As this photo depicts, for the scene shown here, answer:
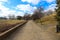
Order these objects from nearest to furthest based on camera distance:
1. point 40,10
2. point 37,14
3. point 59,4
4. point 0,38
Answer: point 0,38, point 59,4, point 40,10, point 37,14

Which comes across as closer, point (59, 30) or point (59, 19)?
point (59, 30)

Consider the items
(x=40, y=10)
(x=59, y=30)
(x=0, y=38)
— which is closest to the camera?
(x=0, y=38)

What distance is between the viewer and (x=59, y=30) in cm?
1975

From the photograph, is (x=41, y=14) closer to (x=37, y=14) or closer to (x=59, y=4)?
(x=37, y=14)

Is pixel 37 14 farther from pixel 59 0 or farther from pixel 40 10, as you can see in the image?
pixel 59 0

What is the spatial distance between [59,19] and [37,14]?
93993 millimetres

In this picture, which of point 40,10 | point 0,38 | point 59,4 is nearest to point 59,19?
point 59,4

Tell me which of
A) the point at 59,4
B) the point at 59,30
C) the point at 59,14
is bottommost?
the point at 59,30

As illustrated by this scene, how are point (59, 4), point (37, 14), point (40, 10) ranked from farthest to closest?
point (37, 14) < point (40, 10) < point (59, 4)

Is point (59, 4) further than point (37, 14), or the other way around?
point (37, 14)

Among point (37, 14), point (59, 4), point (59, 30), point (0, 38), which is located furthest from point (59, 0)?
point (37, 14)

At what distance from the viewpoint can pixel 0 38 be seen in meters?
10.9

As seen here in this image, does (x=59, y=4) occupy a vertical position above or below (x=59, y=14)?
above

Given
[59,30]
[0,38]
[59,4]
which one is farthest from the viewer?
[59,4]
